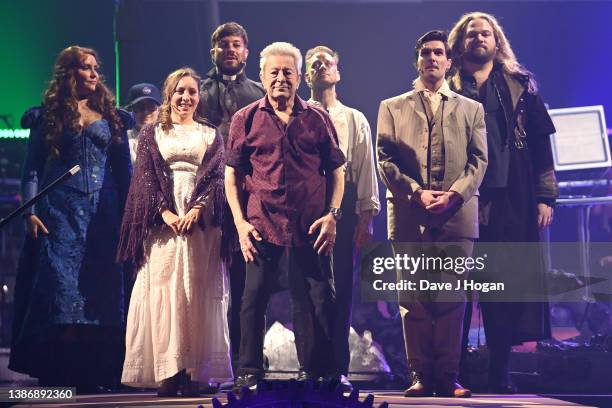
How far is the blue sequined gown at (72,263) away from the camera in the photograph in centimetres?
510

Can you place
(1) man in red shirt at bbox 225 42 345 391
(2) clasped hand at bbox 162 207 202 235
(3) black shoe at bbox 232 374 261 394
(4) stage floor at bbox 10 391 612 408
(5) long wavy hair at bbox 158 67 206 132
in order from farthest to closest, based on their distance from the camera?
(5) long wavy hair at bbox 158 67 206 132 → (2) clasped hand at bbox 162 207 202 235 → (1) man in red shirt at bbox 225 42 345 391 → (3) black shoe at bbox 232 374 261 394 → (4) stage floor at bbox 10 391 612 408

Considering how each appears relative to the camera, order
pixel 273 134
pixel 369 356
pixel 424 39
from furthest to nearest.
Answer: pixel 369 356, pixel 424 39, pixel 273 134

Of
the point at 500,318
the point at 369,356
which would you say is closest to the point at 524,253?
the point at 500,318

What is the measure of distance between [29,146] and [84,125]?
32 centimetres

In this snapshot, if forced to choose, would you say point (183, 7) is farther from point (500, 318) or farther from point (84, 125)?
point (500, 318)

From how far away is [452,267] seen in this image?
200 inches

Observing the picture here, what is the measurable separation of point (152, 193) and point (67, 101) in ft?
2.74

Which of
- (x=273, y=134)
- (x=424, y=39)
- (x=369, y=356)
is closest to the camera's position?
(x=273, y=134)

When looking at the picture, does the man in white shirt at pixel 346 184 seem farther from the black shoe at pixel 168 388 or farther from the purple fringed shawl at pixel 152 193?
the black shoe at pixel 168 388

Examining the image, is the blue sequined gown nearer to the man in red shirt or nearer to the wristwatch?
the man in red shirt

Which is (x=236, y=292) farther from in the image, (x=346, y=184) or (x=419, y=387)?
(x=419, y=387)

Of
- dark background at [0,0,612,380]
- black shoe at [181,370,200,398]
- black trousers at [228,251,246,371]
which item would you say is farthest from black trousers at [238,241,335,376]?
dark background at [0,0,612,380]

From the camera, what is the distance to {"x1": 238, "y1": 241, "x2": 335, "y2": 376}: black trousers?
183 inches

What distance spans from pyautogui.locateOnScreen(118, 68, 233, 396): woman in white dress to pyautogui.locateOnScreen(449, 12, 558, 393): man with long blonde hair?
1442mm
